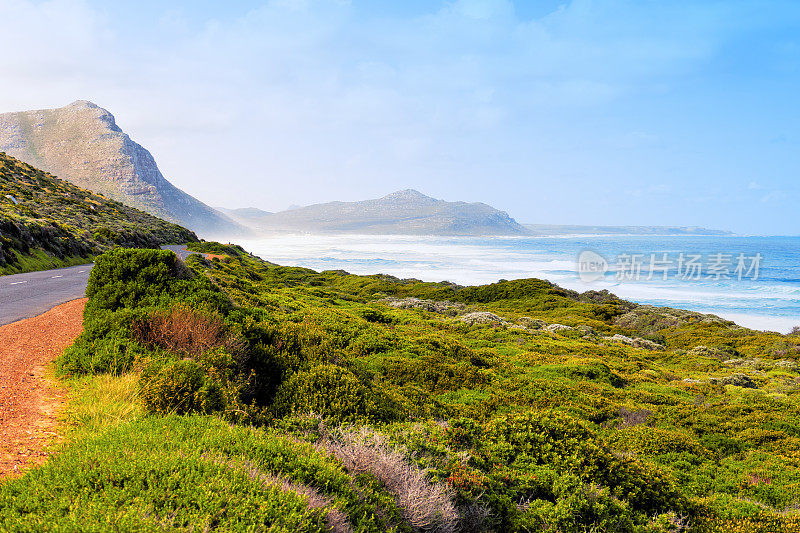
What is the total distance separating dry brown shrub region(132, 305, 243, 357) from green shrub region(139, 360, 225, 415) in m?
1.20

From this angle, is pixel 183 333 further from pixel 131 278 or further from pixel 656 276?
pixel 656 276

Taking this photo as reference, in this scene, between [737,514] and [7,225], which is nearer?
[737,514]

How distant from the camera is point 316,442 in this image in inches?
217

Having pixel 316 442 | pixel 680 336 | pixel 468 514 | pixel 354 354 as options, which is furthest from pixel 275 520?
pixel 680 336

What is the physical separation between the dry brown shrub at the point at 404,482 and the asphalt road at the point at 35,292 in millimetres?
10662

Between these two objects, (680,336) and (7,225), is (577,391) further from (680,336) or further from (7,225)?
(7,225)

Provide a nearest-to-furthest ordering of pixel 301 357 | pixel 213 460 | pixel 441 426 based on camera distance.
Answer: pixel 213 460
pixel 441 426
pixel 301 357

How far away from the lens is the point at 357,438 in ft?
18.2

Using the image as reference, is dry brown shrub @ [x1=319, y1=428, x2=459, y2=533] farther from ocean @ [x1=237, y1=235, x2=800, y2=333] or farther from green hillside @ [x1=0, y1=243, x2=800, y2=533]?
ocean @ [x1=237, y1=235, x2=800, y2=333]

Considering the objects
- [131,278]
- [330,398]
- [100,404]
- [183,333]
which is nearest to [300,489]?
[330,398]

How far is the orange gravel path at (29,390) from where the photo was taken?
4.74 m

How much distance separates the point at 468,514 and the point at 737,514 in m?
4.73

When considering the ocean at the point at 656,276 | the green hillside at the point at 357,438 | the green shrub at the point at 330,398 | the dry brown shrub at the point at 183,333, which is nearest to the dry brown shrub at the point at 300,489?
the green hillside at the point at 357,438

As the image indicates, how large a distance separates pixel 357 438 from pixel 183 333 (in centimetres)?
440
